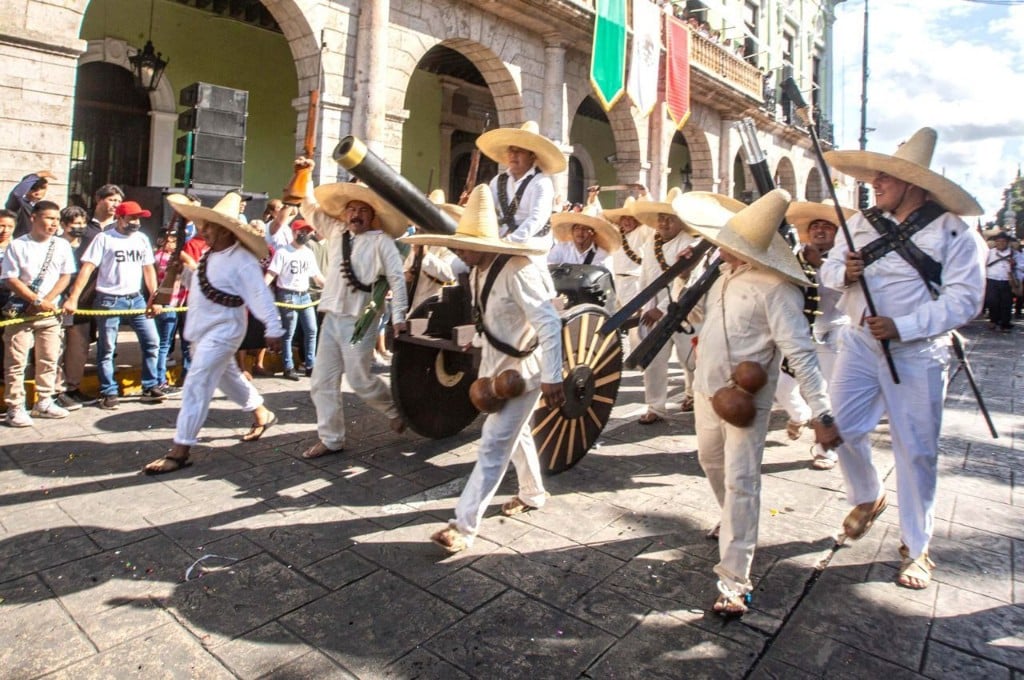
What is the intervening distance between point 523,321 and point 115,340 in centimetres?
437

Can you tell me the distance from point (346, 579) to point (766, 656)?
1.74 meters

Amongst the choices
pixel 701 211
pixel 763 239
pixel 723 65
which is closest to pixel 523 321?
pixel 701 211

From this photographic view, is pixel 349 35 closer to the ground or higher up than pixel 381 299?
higher up

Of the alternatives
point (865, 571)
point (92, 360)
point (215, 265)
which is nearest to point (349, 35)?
point (92, 360)

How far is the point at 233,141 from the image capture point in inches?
315

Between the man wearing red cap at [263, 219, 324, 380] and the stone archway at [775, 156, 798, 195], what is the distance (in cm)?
2054

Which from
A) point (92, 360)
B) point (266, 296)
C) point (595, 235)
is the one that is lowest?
point (92, 360)

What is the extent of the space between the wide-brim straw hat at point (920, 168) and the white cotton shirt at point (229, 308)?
11.5ft

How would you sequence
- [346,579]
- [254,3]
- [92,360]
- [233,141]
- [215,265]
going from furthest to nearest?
[254,3]
[233,141]
[92,360]
[215,265]
[346,579]

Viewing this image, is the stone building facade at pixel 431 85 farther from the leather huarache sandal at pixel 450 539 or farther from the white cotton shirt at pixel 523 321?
the leather huarache sandal at pixel 450 539

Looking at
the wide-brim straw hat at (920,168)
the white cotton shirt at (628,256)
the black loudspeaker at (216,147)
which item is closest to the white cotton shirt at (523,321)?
the wide-brim straw hat at (920,168)

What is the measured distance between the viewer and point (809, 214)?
4.77m

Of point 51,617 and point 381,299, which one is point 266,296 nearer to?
point 381,299

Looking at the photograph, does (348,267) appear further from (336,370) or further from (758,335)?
(758,335)
